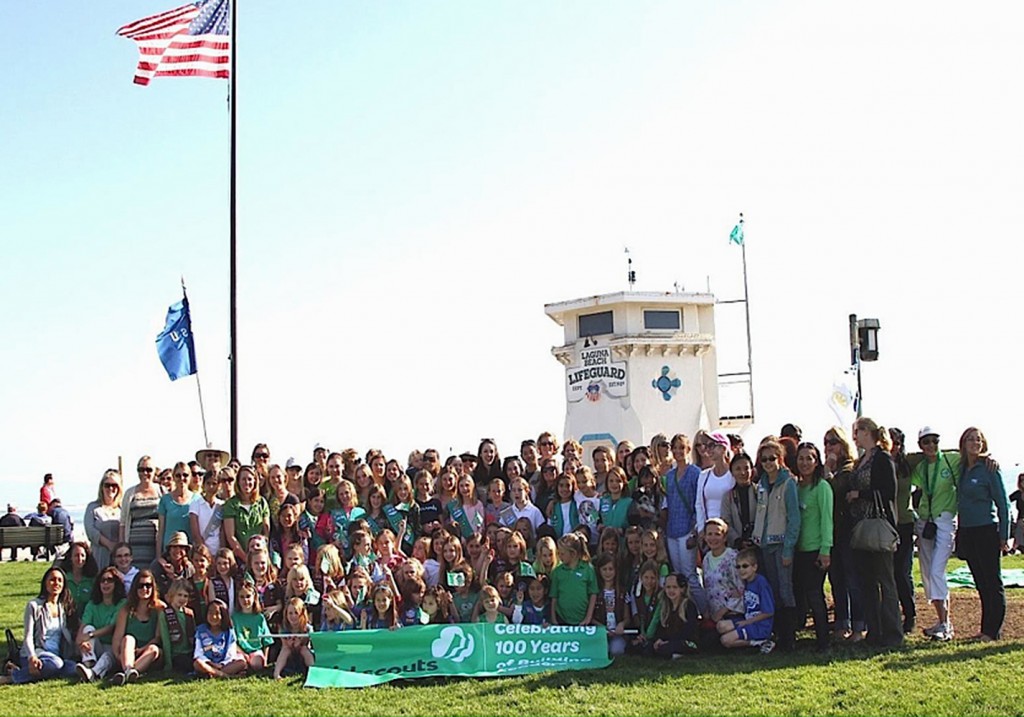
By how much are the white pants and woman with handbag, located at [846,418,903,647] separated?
56 centimetres

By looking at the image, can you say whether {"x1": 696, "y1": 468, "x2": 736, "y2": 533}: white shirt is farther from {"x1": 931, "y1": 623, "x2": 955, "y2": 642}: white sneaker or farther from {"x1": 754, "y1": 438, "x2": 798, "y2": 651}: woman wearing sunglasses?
{"x1": 931, "y1": 623, "x2": 955, "y2": 642}: white sneaker

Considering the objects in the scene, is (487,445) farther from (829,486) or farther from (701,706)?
(701,706)

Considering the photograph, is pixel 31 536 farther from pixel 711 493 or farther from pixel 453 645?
pixel 711 493

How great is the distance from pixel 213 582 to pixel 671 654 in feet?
12.7

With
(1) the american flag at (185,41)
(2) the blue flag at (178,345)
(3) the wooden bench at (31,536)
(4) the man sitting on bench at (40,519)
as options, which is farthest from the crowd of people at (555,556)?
(4) the man sitting on bench at (40,519)

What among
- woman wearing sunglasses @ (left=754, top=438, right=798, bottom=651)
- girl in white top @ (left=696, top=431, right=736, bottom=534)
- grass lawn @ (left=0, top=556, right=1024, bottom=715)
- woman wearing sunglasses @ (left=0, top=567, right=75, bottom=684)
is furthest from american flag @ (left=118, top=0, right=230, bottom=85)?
woman wearing sunglasses @ (left=754, top=438, right=798, bottom=651)

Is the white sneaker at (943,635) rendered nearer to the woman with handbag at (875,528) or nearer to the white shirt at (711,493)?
the woman with handbag at (875,528)

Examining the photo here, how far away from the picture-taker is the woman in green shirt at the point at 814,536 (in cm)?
888

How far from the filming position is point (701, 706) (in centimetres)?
725

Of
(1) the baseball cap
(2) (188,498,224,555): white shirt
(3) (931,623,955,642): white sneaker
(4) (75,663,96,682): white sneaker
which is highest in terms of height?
(1) the baseball cap

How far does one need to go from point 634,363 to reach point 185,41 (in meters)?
10.3

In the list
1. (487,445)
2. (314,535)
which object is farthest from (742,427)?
(314,535)

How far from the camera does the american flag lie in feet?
47.8

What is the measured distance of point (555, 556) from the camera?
9516 mm
